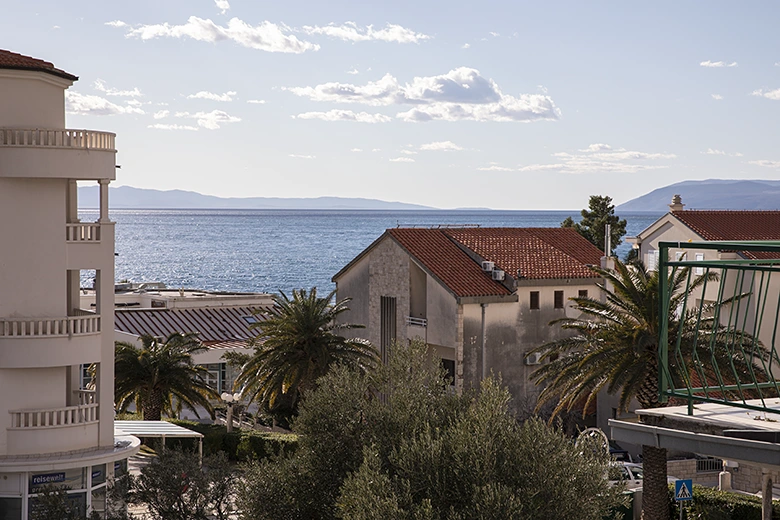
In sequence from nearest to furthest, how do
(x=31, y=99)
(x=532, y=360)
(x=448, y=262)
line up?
1. (x=31, y=99)
2. (x=532, y=360)
3. (x=448, y=262)

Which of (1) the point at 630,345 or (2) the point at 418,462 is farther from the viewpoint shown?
(1) the point at 630,345

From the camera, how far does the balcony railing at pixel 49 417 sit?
73.7 feet

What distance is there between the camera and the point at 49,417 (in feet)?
74.4

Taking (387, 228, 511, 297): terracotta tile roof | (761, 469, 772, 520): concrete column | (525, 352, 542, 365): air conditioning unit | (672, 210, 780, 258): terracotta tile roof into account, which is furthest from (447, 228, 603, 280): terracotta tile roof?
(761, 469, 772, 520): concrete column

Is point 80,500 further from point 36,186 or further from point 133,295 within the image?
point 133,295

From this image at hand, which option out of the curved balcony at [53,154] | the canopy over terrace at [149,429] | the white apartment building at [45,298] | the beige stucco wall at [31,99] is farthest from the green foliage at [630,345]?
the beige stucco wall at [31,99]

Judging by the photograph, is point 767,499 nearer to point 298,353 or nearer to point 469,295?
point 298,353

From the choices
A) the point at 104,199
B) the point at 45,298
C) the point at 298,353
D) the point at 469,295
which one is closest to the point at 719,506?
the point at 298,353

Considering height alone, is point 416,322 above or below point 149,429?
above

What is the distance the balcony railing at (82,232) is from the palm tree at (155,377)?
43.4ft

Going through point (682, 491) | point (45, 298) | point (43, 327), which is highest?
point (45, 298)

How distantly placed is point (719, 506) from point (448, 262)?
71.4ft

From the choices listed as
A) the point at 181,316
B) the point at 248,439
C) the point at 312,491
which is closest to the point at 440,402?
the point at 312,491

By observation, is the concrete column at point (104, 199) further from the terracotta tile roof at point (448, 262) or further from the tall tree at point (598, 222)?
the tall tree at point (598, 222)
